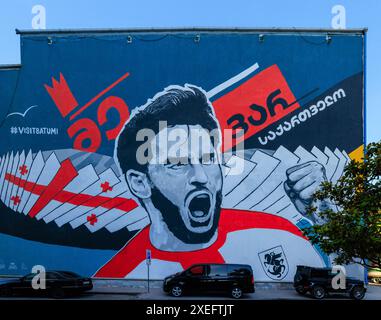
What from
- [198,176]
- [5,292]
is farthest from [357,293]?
[5,292]

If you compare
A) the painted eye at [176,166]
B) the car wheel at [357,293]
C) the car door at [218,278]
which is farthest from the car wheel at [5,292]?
the car wheel at [357,293]

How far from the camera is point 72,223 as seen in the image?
18.9 metres

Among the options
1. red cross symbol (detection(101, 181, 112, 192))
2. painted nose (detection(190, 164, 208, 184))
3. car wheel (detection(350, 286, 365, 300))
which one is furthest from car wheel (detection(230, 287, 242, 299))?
red cross symbol (detection(101, 181, 112, 192))

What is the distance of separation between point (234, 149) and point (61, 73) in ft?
30.5

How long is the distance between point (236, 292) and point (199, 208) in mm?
4270

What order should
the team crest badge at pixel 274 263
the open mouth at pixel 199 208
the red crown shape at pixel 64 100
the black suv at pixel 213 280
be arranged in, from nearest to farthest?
the black suv at pixel 213 280
the team crest badge at pixel 274 263
the open mouth at pixel 199 208
the red crown shape at pixel 64 100

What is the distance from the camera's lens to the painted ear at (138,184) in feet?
62.2

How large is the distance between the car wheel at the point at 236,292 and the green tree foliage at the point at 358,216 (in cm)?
711

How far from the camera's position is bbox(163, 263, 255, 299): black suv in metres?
16.5

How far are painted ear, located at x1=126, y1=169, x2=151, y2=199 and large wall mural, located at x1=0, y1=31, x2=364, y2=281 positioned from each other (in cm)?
7

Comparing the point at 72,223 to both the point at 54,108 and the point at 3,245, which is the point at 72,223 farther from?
the point at 54,108

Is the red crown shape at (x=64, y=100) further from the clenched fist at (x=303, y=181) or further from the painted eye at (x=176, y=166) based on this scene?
the clenched fist at (x=303, y=181)
